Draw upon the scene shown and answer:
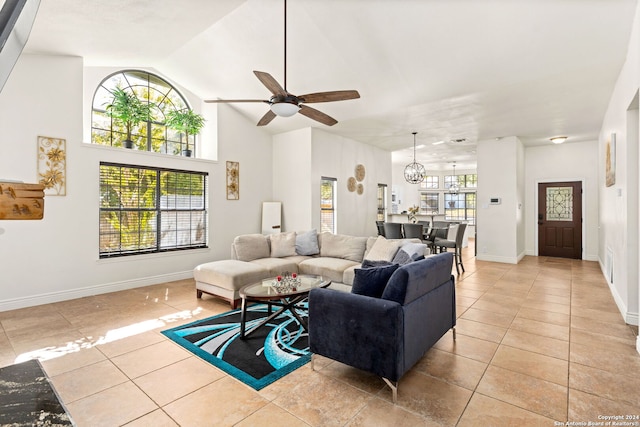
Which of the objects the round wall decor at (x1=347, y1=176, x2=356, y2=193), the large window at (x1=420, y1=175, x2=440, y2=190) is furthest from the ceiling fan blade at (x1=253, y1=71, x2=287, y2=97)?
the large window at (x1=420, y1=175, x2=440, y2=190)

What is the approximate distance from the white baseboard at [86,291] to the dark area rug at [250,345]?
2.25 meters

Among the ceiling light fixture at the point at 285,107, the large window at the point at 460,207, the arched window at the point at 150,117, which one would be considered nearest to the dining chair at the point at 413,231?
the ceiling light fixture at the point at 285,107

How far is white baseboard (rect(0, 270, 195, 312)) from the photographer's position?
4152mm

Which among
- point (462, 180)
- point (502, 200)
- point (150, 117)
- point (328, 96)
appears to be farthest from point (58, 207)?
point (462, 180)

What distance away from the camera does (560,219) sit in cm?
813

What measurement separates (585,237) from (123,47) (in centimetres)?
1008

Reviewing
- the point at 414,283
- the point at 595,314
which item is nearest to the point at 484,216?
the point at 595,314

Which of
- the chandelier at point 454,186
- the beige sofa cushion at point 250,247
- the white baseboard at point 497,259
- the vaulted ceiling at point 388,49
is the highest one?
the vaulted ceiling at point 388,49

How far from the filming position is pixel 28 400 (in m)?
1.93

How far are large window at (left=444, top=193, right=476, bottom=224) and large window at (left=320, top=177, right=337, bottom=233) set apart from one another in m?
6.93

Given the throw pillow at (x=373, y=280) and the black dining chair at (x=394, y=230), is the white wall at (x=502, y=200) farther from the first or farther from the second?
the throw pillow at (x=373, y=280)

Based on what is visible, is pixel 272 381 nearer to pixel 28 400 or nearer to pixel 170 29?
pixel 28 400

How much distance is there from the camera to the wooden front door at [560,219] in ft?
25.9

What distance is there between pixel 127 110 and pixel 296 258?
360 centimetres
